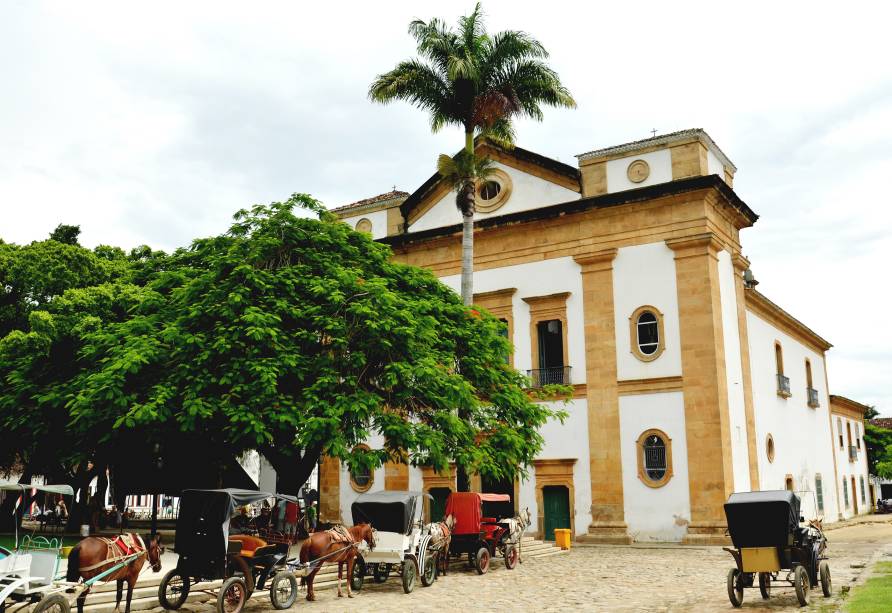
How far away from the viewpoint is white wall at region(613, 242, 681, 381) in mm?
24845

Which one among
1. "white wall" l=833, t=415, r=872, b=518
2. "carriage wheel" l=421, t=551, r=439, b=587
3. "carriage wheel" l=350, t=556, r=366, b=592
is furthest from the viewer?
"white wall" l=833, t=415, r=872, b=518

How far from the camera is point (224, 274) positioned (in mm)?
17609

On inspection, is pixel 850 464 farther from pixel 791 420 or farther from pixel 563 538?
pixel 563 538

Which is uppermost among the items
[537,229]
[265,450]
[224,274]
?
[537,229]

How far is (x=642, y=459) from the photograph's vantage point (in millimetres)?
24516

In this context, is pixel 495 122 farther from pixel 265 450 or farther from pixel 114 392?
pixel 114 392

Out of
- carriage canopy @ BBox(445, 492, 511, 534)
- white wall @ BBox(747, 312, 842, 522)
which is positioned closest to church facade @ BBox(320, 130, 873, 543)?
white wall @ BBox(747, 312, 842, 522)

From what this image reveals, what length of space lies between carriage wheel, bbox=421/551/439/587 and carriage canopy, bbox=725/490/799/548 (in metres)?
6.12

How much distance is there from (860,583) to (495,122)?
14097mm

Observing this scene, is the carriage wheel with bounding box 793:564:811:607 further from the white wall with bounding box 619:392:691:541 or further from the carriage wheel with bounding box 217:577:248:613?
the white wall with bounding box 619:392:691:541

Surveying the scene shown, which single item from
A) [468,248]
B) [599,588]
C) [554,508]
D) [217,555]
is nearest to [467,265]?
[468,248]

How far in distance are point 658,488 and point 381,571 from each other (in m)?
11.2

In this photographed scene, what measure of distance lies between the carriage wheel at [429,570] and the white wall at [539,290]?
11089 millimetres

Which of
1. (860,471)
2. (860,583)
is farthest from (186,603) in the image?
(860,471)
